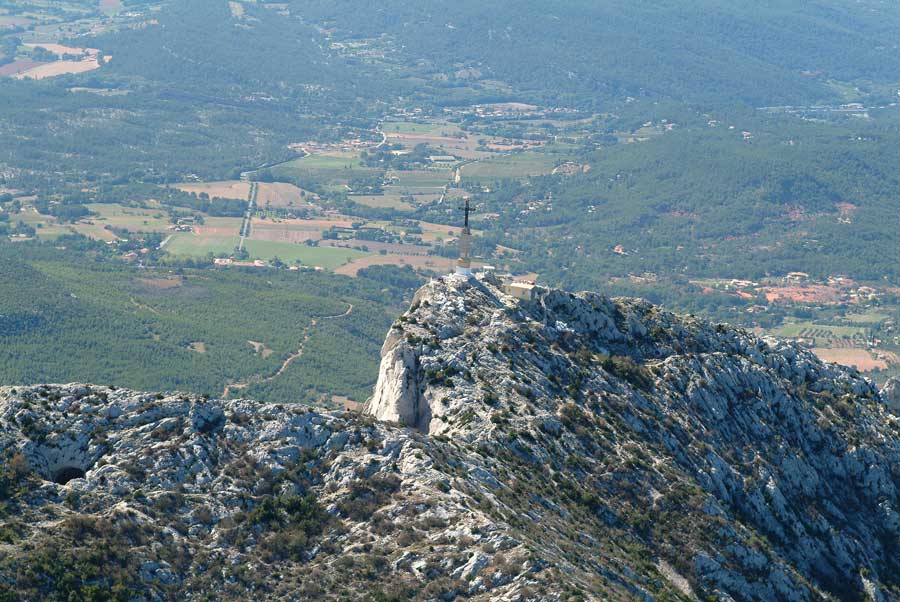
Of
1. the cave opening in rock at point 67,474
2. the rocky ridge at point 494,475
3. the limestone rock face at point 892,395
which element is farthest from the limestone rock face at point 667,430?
the cave opening in rock at point 67,474

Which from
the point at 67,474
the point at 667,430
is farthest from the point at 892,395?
the point at 67,474

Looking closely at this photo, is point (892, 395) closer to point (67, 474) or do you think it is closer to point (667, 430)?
point (667, 430)

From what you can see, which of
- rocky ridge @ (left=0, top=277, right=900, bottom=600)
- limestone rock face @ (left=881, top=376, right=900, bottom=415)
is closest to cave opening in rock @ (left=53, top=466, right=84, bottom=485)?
rocky ridge @ (left=0, top=277, right=900, bottom=600)

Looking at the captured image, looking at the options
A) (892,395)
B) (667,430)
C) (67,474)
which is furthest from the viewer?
(892,395)

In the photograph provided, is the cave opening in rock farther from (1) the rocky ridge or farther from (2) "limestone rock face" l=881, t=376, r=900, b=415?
(2) "limestone rock face" l=881, t=376, r=900, b=415

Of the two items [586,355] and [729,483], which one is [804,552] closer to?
[729,483]

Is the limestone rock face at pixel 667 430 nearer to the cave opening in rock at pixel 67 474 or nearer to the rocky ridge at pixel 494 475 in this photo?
the rocky ridge at pixel 494 475
